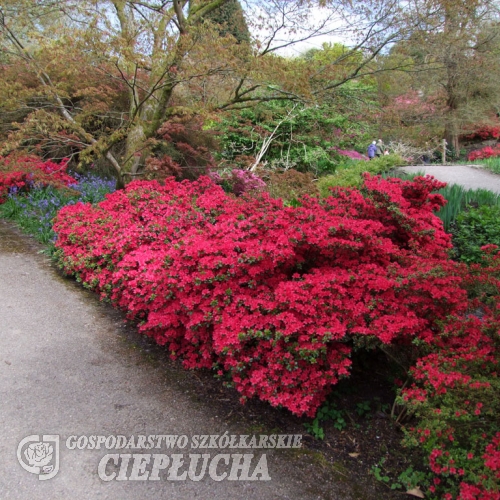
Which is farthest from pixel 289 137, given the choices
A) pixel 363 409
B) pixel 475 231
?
pixel 363 409

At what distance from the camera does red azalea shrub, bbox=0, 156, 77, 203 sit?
634 centimetres

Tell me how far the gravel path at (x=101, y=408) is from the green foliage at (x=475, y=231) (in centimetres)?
275

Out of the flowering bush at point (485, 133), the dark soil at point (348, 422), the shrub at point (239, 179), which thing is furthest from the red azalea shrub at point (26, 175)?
the flowering bush at point (485, 133)

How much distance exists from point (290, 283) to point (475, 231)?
2.68m

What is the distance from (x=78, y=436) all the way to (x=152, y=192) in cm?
263

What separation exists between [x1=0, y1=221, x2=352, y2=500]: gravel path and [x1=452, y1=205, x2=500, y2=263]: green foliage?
2.75m

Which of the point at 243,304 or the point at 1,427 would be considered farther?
the point at 243,304

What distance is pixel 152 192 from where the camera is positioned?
438cm

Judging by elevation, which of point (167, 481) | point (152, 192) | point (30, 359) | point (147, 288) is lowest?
point (167, 481)

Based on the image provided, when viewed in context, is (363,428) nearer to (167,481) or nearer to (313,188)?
(167,481)

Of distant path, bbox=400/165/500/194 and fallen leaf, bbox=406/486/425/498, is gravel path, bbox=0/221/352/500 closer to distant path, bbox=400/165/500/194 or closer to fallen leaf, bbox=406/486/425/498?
fallen leaf, bbox=406/486/425/498

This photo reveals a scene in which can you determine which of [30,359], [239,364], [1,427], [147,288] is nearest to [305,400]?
[239,364]

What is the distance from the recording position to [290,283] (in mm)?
2453

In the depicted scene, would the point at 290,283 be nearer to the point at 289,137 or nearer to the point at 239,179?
the point at 239,179
